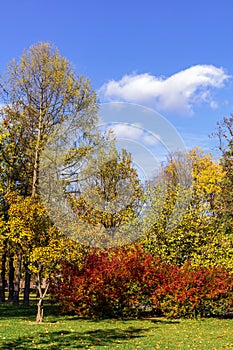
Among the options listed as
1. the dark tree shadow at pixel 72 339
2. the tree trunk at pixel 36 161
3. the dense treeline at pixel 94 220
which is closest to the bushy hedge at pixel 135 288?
the dense treeline at pixel 94 220

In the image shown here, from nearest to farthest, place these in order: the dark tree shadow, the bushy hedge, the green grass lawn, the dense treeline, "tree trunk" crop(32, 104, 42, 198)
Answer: the dark tree shadow
the green grass lawn
the dense treeline
the bushy hedge
"tree trunk" crop(32, 104, 42, 198)

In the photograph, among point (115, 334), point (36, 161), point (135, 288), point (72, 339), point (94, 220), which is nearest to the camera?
point (72, 339)

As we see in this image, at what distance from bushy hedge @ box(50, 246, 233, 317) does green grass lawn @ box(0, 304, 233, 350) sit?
0.79 meters

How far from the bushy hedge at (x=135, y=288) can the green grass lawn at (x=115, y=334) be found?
2.58 ft

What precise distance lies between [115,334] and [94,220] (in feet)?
23.9

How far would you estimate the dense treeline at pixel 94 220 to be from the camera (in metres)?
14.1

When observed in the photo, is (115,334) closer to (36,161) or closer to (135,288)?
(135,288)

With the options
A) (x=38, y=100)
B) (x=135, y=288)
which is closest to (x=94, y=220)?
(x=135, y=288)

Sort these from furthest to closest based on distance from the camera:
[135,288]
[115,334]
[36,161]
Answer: [36,161] < [135,288] < [115,334]

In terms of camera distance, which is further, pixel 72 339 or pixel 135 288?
pixel 135 288

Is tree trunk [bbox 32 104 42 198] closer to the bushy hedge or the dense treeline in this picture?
the dense treeline

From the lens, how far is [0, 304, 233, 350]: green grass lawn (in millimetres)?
8852

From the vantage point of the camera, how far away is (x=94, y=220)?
17.6 metres

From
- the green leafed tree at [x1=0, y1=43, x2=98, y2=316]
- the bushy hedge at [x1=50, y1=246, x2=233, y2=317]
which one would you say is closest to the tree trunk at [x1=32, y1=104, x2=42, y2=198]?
the green leafed tree at [x1=0, y1=43, x2=98, y2=316]
